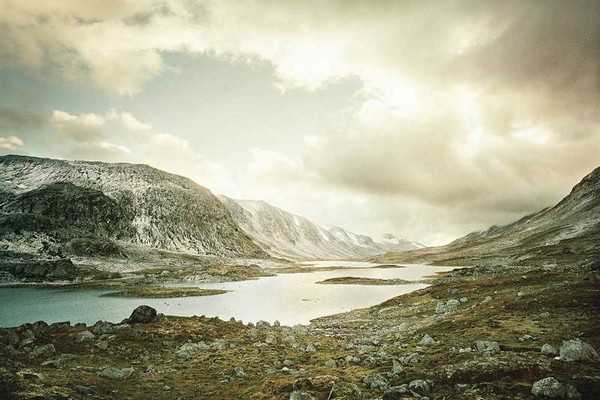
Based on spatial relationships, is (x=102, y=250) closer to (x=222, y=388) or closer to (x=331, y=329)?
(x=331, y=329)

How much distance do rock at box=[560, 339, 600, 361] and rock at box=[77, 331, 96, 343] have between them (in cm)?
2786

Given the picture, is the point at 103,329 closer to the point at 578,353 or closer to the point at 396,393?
the point at 396,393

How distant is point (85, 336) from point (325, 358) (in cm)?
1698

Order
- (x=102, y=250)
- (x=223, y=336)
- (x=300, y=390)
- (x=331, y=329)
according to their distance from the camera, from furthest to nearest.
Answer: (x=102, y=250) < (x=331, y=329) < (x=223, y=336) < (x=300, y=390)

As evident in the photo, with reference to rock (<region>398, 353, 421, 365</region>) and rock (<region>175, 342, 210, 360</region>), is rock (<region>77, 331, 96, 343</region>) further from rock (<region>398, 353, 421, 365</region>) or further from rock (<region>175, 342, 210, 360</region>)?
rock (<region>398, 353, 421, 365</region>)

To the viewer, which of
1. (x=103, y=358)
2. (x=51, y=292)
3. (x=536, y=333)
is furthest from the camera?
(x=51, y=292)

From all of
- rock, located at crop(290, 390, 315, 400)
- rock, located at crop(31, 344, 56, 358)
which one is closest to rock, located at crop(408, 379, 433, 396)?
rock, located at crop(290, 390, 315, 400)

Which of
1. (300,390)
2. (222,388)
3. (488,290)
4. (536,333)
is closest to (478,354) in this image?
(536,333)

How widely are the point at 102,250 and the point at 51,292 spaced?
9495cm

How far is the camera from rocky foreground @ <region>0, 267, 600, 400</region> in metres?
13.8

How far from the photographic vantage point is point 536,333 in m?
20.8

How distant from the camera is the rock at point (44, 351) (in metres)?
21.5

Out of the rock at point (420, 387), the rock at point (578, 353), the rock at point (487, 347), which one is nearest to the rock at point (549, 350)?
the rock at point (578, 353)

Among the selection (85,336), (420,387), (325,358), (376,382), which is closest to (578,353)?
(420,387)
